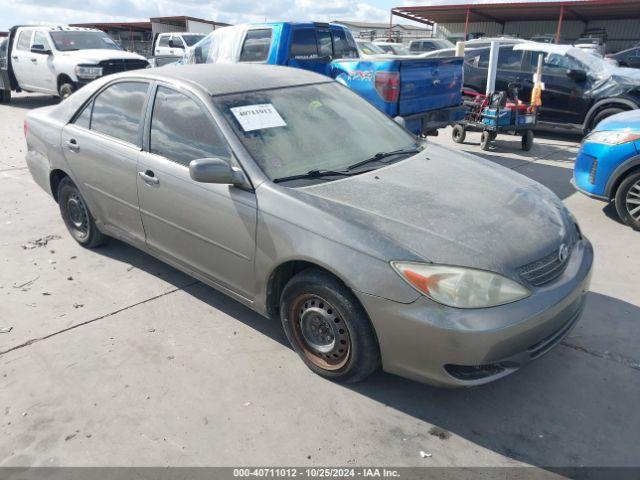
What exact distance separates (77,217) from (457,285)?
12.2ft

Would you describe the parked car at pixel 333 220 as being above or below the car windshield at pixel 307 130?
below

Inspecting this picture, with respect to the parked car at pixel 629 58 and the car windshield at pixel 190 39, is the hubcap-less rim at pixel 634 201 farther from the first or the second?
the car windshield at pixel 190 39

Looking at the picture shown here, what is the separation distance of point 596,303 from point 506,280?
176 centimetres

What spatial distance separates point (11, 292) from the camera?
4078 mm

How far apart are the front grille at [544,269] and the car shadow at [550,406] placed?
2.28 ft

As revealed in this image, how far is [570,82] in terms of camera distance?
9.70 metres

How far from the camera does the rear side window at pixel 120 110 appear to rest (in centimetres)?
381

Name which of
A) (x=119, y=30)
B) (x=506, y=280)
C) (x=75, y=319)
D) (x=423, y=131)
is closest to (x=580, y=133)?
(x=423, y=131)

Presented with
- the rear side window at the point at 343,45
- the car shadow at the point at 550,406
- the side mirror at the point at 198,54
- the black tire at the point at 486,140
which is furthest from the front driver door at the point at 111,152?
the black tire at the point at 486,140

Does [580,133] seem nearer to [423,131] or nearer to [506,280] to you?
[423,131]

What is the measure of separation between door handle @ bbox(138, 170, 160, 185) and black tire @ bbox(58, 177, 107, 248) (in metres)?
A: 1.15

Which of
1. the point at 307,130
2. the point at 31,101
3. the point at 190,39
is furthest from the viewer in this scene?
the point at 190,39

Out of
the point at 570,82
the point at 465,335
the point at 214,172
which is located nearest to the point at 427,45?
the point at 570,82

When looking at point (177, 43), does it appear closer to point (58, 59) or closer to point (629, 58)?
point (58, 59)
